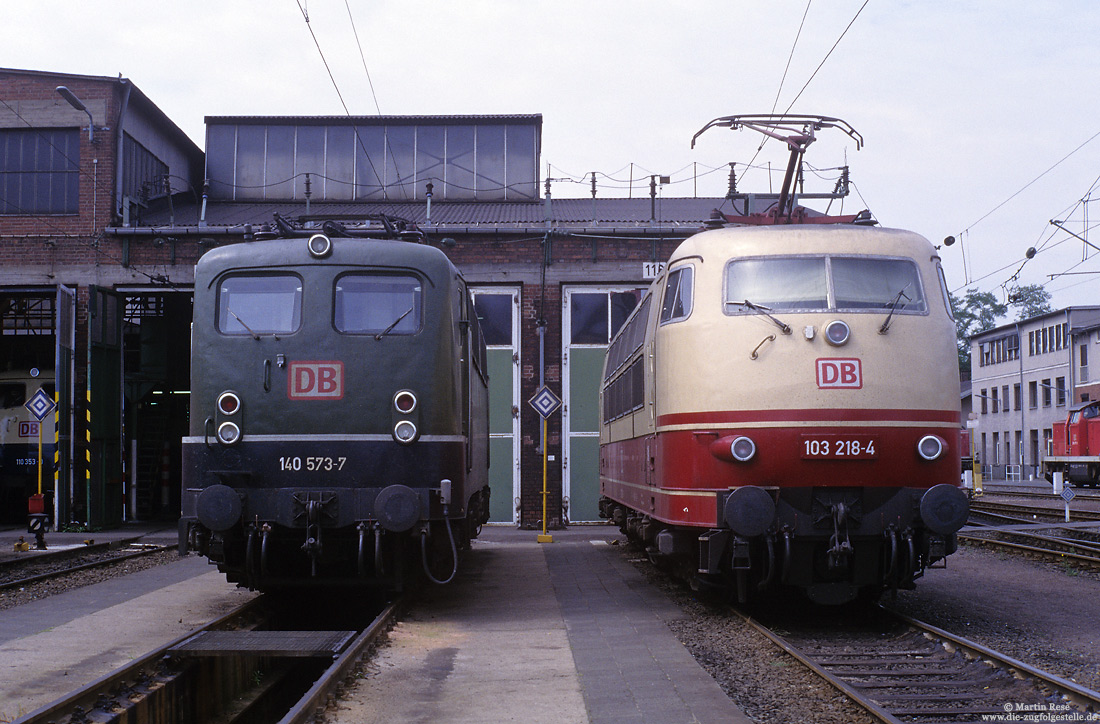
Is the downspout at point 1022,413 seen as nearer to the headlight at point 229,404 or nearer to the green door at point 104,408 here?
the green door at point 104,408

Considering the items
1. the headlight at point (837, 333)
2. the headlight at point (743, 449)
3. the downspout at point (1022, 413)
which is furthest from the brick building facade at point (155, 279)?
the downspout at point (1022, 413)

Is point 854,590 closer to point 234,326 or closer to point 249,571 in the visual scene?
point 249,571

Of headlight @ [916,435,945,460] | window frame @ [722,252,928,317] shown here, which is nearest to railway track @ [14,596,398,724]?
window frame @ [722,252,928,317]

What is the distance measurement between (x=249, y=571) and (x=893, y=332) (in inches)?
232

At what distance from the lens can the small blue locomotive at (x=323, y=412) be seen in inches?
354

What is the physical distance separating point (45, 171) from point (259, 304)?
14902mm

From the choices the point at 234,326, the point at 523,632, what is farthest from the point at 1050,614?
the point at 234,326

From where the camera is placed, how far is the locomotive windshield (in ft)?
28.8

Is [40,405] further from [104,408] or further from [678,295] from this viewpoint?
[678,295]

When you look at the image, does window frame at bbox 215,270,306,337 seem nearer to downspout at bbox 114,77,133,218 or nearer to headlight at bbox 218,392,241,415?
headlight at bbox 218,392,241,415

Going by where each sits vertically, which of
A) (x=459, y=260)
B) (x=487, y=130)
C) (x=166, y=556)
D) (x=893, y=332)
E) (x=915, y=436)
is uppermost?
(x=487, y=130)

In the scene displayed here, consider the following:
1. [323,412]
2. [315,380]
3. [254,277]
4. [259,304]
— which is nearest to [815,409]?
[323,412]

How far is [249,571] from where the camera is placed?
9.20m

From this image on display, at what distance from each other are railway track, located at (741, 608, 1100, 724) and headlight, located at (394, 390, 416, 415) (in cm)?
348
